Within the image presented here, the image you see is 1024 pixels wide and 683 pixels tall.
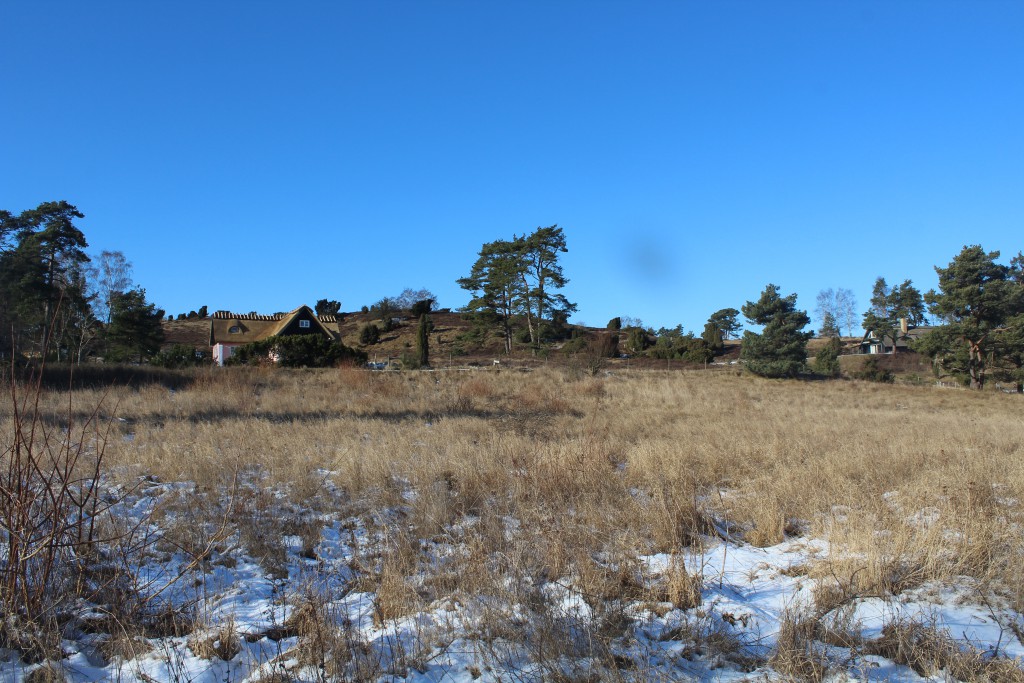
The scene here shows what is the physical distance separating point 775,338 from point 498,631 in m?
32.1

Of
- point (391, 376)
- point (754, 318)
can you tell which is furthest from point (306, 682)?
point (754, 318)

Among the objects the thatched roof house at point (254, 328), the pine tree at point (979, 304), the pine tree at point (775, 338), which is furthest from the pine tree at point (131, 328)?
the pine tree at point (979, 304)

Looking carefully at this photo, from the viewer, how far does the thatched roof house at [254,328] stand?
46562mm

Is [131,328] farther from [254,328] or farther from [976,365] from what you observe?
[976,365]

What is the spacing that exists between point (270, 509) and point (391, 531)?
1.35 metres

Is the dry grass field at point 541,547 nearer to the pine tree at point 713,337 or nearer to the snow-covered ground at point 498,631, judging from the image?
the snow-covered ground at point 498,631

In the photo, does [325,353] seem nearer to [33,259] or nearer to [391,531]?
[33,259]

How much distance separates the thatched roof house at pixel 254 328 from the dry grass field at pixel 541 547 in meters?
38.2

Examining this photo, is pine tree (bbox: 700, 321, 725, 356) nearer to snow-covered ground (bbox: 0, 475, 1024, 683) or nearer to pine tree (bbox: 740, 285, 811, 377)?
pine tree (bbox: 740, 285, 811, 377)

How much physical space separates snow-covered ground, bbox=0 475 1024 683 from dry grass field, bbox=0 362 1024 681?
2cm

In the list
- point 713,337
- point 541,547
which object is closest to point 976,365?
point 713,337

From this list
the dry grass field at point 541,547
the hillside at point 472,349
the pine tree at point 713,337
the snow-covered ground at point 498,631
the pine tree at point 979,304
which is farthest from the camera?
the pine tree at point 713,337

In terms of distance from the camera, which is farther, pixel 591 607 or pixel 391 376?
pixel 391 376

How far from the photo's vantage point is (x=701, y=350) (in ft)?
124
